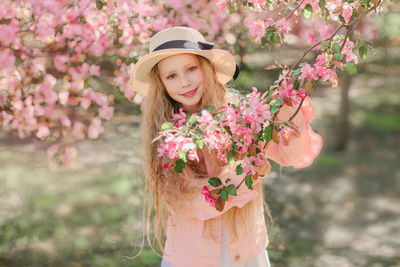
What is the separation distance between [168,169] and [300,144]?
1.81 feet

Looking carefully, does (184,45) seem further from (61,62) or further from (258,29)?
(61,62)

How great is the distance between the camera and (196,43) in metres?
2.17

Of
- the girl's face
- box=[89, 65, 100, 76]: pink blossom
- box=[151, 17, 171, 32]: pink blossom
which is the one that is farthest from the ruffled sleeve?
box=[89, 65, 100, 76]: pink blossom

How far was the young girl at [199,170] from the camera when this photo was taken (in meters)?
2.14

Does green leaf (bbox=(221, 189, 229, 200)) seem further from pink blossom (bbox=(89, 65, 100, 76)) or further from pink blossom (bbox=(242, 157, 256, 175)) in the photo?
pink blossom (bbox=(89, 65, 100, 76))

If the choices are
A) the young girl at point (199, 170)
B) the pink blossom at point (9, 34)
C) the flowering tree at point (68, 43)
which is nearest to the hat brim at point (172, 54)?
the young girl at point (199, 170)

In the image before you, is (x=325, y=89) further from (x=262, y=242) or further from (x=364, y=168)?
(x=262, y=242)

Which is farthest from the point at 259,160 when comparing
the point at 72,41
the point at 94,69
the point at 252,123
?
the point at 72,41

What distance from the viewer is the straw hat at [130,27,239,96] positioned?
210 centimetres

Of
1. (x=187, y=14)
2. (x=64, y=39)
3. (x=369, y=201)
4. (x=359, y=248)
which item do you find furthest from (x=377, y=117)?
(x=64, y=39)

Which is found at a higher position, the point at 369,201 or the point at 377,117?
the point at 377,117

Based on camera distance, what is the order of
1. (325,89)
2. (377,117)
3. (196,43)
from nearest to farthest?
(196,43), (377,117), (325,89)

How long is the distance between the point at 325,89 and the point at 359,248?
5758 mm

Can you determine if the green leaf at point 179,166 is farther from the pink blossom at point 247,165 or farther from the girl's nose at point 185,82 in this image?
the girl's nose at point 185,82
